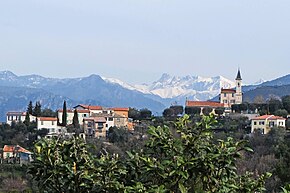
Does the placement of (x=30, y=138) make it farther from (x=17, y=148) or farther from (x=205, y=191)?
(x=205, y=191)

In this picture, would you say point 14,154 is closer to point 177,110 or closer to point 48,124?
point 48,124

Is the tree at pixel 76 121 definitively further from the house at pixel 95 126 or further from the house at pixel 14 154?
the house at pixel 14 154

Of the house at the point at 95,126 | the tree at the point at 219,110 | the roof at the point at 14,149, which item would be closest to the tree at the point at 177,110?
the tree at the point at 219,110

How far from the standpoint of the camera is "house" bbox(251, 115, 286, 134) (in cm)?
3797

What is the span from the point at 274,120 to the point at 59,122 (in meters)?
16.4

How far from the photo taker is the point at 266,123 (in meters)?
38.4

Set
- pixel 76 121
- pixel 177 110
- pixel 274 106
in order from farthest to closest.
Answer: pixel 177 110, pixel 274 106, pixel 76 121

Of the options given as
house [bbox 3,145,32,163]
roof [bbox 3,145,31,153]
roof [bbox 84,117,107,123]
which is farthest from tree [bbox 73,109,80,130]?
house [bbox 3,145,32,163]

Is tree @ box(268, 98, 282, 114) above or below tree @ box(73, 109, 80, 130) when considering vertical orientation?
above

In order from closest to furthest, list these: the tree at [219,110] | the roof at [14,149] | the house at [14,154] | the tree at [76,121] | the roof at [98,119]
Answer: the house at [14,154] → the roof at [14,149] → the tree at [76,121] → the roof at [98,119] → the tree at [219,110]

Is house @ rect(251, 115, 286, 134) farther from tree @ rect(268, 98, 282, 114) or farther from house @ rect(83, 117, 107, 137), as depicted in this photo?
house @ rect(83, 117, 107, 137)

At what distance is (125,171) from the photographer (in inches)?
158

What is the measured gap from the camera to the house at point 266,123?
125ft

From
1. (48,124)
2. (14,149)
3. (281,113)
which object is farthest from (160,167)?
(281,113)
